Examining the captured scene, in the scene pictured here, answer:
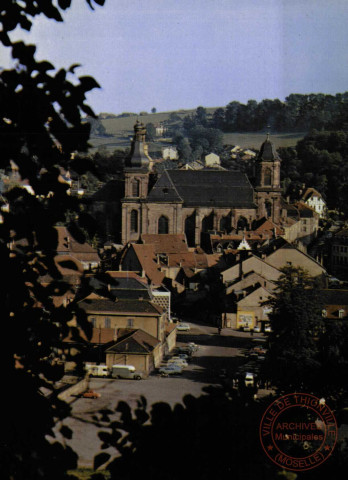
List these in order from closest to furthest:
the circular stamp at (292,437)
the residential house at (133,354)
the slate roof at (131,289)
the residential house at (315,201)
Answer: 1. the circular stamp at (292,437)
2. the residential house at (133,354)
3. the slate roof at (131,289)
4. the residential house at (315,201)

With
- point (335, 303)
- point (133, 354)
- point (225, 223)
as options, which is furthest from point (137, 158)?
point (133, 354)

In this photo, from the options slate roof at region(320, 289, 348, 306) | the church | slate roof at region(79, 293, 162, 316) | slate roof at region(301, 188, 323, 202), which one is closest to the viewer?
slate roof at region(79, 293, 162, 316)

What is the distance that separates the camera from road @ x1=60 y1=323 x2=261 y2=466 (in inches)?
798

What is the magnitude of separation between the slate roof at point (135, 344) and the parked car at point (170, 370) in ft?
2.54

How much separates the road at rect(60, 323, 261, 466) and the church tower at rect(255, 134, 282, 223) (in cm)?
2282

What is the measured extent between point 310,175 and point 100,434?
8406cm

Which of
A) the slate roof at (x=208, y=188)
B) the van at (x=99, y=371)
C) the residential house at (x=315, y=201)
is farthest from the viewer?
the residential house at (x=315, y=201)

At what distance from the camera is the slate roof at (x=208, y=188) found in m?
55.2

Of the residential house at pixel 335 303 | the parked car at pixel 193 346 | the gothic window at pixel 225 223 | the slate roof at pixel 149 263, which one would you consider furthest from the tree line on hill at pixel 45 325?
the gothic window at pixel 225 223

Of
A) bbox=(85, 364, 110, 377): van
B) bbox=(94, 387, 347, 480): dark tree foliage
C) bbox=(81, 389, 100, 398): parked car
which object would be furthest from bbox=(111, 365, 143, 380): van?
bbox=(94, 387, 347, 480): dark tree foliage

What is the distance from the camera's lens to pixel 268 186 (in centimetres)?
5744

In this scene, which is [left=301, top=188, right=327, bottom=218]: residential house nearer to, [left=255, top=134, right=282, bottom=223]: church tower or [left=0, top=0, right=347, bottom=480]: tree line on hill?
[left=255, top=134, right=282, bottom=223]: church tower

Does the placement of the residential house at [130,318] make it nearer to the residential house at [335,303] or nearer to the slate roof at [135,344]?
the slate roof at [135,344]

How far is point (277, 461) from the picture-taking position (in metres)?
5.73
